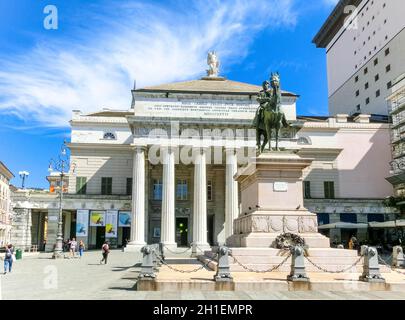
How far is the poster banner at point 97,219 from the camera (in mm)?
54219

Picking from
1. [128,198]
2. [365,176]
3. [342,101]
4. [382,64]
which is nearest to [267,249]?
[128,198]

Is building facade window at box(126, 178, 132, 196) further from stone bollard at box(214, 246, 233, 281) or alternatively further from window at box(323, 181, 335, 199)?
stone bollard at box(214, 246, 233, 281)

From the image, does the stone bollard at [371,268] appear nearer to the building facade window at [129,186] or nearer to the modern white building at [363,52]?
the building facade window at [129,186]

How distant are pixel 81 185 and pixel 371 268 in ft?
161

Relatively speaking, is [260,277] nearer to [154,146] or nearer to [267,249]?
[267,249]

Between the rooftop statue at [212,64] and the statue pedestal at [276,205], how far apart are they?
142ft

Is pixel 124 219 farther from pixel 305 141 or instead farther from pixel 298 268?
pixel 298 268

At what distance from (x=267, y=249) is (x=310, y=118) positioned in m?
53.9

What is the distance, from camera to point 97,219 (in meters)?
54.4

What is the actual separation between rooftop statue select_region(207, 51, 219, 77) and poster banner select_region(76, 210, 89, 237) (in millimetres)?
25023

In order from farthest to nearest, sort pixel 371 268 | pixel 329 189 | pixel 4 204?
pixel 4 204, pixel 329 189, pixel 371 268

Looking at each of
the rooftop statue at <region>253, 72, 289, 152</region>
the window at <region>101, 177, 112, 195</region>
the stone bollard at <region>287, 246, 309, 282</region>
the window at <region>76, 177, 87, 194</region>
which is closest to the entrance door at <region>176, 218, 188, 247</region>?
the window at <region>101, 177, 112, 195</region>

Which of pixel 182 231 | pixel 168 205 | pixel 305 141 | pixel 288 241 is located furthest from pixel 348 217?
pixel 288 241
